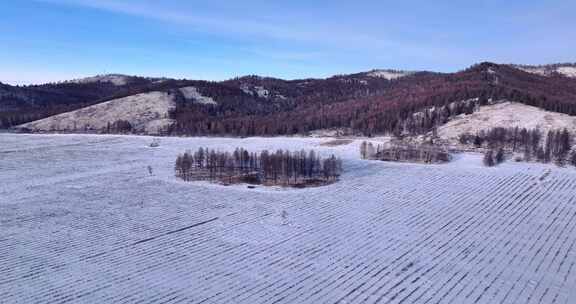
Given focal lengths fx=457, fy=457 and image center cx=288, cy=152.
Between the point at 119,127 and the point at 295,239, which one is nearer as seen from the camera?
the point at 295,239

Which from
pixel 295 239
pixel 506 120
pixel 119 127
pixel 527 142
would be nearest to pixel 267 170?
pixel 295 239

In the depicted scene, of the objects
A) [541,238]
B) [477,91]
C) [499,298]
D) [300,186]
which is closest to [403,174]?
[300,186]

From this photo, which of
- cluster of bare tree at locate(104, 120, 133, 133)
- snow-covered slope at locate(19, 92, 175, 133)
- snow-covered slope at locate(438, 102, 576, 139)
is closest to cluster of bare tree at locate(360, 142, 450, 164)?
snow-covered slope at locate(438, 102, 576, 139)

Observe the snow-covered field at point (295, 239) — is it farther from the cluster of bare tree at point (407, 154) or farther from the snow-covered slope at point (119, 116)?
Result: the snow-covered slope at point (119, 116)

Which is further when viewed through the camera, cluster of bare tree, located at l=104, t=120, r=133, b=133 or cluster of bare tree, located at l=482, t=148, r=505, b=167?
cluster of bare tree, located at l=104, t=120, r=133, b=133

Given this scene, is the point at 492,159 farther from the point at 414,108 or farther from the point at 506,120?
the point at 414,108

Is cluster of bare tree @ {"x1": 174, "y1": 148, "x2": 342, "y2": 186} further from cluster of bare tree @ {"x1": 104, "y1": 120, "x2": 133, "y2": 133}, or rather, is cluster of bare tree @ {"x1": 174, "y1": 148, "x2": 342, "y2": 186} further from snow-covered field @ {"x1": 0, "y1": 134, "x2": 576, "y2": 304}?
cluster of bare tree @ {"x1": 104, "y1": 120, "x2": 133, "y2": 133}
